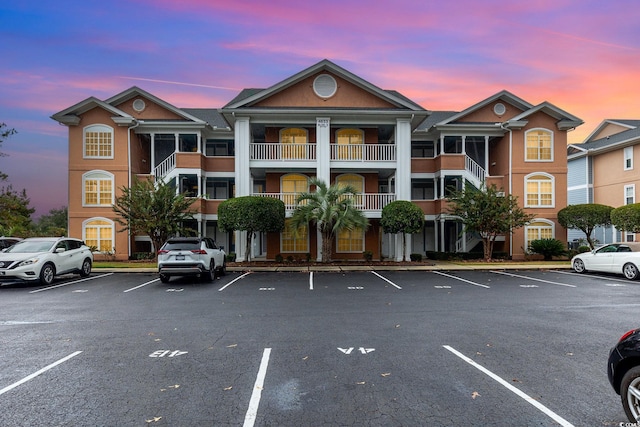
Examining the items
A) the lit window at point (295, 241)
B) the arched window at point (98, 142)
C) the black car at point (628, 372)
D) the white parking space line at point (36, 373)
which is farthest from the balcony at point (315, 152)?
the black car at point (628, 372)

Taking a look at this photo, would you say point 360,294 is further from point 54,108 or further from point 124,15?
point 54,108

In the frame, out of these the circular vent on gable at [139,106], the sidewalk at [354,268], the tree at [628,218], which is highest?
the circular vent on gable at [139,106]

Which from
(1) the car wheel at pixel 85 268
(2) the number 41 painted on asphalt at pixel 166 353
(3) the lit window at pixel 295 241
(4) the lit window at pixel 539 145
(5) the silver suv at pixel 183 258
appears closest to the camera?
(2) the number 41 painted on asphalt at pixel 166 353

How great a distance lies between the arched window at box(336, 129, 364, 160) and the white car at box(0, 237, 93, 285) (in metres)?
14.8

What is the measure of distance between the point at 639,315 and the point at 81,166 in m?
27.8

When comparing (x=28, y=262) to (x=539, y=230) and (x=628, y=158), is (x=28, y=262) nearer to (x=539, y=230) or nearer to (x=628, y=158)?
(x=539, y=230)

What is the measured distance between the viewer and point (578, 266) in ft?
56.3

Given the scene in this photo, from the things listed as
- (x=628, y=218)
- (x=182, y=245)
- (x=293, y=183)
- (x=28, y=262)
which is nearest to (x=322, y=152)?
(x=293, y=183)

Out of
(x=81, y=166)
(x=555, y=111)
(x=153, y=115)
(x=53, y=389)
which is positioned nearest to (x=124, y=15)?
(x=153, y=115)

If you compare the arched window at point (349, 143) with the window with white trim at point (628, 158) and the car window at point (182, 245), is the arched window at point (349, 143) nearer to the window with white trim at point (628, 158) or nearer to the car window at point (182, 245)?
the car window at point (182, 245)

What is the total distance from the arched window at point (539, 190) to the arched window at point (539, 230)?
109 centimetres

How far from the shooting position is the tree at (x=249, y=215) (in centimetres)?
Result: 1906

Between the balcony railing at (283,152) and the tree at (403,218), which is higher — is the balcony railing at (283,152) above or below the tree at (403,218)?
above

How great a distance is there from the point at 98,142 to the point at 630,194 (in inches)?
1479
